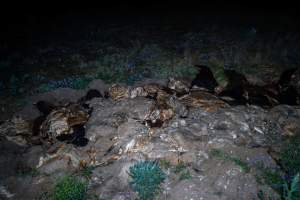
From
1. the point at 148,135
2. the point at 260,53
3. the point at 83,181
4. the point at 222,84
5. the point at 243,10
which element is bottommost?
the point at 83,181

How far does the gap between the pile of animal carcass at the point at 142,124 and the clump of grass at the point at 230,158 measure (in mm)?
177

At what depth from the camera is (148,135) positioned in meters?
7.37

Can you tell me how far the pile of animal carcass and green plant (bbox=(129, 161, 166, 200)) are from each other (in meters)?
0.30

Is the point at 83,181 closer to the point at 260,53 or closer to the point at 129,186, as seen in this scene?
the point at 129,186

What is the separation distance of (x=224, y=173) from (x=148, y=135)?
207 centimetres

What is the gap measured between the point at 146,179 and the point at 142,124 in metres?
1.96

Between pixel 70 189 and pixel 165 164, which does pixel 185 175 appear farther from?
pixel 70 189

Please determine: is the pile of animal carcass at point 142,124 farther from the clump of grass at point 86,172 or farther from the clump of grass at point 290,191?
the clump of grass at point 290,191

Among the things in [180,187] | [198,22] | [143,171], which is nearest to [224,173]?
[180,187]

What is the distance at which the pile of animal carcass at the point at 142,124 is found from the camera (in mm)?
6949

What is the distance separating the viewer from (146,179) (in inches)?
239

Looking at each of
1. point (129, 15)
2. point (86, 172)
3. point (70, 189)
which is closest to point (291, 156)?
point (86, 172)

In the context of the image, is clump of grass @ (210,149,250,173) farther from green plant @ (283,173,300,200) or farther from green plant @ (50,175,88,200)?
green plant @ (50,175,88,200)

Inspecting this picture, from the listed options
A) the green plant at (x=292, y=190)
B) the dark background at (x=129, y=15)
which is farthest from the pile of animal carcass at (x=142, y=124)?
the dark background at (x=129, y=15)
